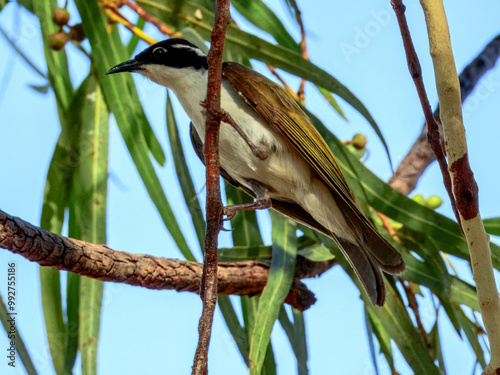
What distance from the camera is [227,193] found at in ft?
10.5

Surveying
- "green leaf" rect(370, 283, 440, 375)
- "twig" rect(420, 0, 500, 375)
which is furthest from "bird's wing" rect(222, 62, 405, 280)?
"twig" rect(420, 0, 500, 375)

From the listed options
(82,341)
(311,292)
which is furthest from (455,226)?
(82,341)

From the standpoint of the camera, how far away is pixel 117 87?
9.61ft

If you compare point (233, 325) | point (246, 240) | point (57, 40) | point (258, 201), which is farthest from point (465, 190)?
point (57, 40)

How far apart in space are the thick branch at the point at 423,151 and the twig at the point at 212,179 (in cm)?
216

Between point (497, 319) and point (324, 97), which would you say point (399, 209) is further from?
point (497, 319)

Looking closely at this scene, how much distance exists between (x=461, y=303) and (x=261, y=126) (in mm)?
1184

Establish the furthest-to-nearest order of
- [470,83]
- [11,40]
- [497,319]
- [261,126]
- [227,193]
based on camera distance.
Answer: [470,83]
[227,193]
[11,40]
[261,126]
[497,319]

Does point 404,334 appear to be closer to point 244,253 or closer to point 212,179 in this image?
point 244,253

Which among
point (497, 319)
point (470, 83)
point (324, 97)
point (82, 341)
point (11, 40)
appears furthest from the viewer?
point (470, 83)

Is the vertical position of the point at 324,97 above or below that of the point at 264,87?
above

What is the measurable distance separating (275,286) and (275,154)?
544 mm

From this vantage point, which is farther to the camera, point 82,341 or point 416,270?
point 416,270

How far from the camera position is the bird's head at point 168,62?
283 cm
